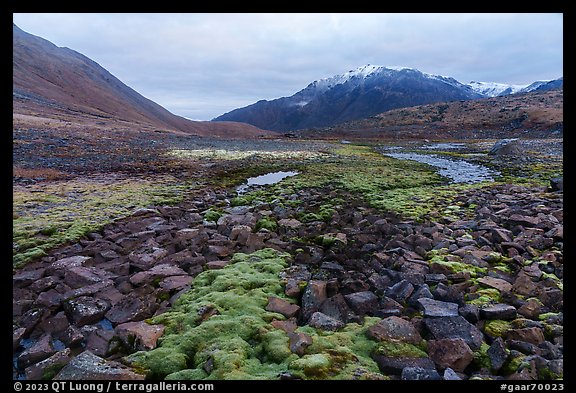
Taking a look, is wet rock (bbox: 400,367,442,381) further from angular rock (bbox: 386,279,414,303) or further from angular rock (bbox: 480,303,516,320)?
angular rock (bbox: 386,279,414,303)

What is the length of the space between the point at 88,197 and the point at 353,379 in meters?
17.4

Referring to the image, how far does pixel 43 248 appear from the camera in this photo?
36.3 feet

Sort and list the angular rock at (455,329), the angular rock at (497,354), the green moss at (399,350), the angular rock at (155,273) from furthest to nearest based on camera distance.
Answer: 1. the angular rock at (155,273)
2. the angular rock at (455,329)
3. the green moss at (399,350)
4. the angular rock at (497,354)

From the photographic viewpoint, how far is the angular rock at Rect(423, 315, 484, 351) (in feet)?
21.0

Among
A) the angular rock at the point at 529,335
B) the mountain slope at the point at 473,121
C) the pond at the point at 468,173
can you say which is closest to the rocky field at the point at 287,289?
the angular rock at the point at 529,335

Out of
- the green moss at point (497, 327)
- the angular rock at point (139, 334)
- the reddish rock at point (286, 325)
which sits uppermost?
the angular rock at point (139, 334)

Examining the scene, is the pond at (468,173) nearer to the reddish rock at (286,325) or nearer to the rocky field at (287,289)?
the rocky field at (287,289)

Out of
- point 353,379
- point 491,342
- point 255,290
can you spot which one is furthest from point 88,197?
point 491,342

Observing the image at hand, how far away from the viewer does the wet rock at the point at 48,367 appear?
568cm

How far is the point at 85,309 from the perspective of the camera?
25.0 ft

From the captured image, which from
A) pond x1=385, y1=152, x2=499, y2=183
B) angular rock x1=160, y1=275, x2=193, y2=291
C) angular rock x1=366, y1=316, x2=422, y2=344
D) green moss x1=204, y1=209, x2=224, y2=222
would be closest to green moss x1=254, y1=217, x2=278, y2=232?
green moss x1=204, y1=209, x2=224, y2=222

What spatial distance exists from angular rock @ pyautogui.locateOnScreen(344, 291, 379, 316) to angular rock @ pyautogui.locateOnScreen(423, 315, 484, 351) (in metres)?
1.27

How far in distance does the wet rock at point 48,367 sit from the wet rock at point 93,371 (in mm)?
470
